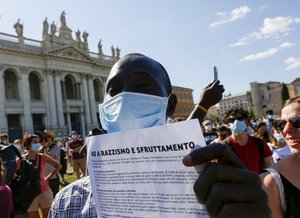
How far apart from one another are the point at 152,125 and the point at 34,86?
113 ft

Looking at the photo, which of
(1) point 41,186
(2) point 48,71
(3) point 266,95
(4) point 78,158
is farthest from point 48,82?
(3) point 266,95

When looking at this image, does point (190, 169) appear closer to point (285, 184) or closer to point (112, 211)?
point (112, 211)

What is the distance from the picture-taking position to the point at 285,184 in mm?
1785

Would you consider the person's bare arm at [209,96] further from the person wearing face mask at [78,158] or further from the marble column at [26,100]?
the marble column at [26,100]

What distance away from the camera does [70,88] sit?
1485 inches

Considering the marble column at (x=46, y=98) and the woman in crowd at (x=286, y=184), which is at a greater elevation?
the marble column at (x=46, y=98)

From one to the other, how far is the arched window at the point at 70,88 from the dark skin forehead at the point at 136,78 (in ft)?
118

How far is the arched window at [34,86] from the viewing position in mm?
33091

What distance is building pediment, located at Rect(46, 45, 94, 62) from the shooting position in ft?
108

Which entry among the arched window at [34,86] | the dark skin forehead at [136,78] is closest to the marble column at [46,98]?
the arched window at [34,86]

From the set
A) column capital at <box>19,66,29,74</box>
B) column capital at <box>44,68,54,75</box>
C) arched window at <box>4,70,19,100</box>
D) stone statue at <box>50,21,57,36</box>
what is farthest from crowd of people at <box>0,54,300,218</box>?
stone statue at <box>50,21,57,36</box>

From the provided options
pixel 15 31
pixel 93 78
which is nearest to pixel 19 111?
pixel 15 31

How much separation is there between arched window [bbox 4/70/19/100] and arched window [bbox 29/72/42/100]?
1889mm

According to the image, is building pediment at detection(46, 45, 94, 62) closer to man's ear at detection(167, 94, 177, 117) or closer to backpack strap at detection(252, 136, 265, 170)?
backpack strap at detection(252, 136, 265, 170)
